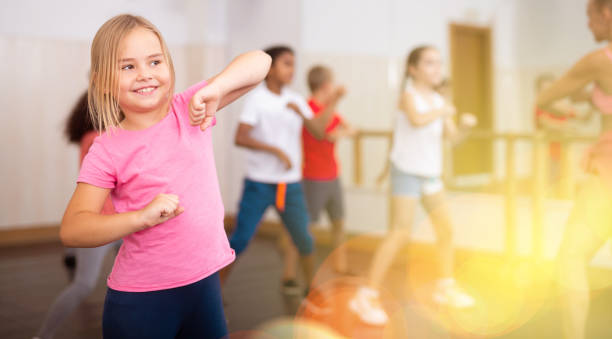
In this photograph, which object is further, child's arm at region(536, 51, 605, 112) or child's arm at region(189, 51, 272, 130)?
child's arm at region(536, 51, 605, 112)

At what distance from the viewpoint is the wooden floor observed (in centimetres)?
295

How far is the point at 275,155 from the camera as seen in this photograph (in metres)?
3.22

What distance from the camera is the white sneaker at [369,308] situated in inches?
119

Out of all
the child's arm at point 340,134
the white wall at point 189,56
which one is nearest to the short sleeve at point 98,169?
the child's arm at point 340,134

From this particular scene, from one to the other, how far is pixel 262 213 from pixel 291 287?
32.6 inches

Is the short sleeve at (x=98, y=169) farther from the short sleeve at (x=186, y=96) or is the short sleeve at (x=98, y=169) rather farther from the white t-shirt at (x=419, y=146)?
the white t-shirt at (x=419, y=146)

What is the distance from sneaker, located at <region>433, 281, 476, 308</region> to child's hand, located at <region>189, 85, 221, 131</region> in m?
2.34

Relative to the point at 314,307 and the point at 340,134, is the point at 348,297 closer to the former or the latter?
the point at 314,307

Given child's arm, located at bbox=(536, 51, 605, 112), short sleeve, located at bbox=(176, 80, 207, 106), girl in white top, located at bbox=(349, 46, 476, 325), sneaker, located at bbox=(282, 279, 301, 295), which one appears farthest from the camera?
sneaker, located at bbox=(282, 279, 301, 295)

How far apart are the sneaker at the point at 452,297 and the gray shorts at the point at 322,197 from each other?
1007 mm

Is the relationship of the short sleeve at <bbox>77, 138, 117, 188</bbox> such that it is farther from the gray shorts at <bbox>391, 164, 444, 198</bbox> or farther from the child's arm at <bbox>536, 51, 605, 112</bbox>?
the gray shorts at <bbox>391, 164, 444, 198</bbox>

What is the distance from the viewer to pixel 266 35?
591cm

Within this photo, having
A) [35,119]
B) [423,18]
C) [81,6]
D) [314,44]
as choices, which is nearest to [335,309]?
[314,44]

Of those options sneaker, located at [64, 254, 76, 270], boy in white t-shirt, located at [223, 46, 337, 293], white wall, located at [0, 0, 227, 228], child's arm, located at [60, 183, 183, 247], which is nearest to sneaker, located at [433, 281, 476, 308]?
boy in white t-shirt, located at [223, 46, 337, 293]
